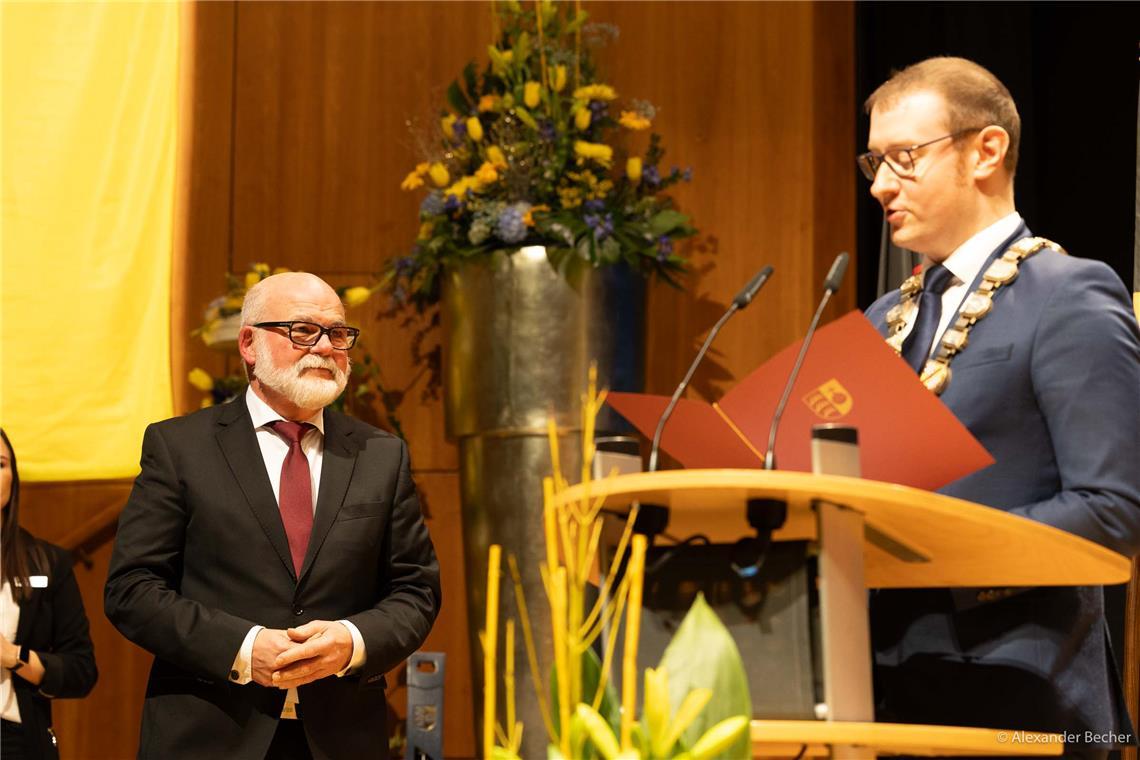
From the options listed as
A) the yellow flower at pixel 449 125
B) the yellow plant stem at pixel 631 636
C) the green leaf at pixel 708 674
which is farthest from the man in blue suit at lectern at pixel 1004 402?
the yellow flower at pixel 449 125

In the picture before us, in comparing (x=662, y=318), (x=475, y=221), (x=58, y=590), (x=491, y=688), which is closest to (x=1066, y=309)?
(x=491, y=688)

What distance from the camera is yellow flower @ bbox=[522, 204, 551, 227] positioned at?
375 cm

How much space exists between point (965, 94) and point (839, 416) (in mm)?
640

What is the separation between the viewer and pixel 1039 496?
1.71 meters

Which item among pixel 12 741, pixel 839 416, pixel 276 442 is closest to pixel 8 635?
pixel 12 741

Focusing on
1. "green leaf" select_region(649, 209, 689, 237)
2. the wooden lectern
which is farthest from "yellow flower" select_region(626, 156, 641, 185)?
the wooden lectern

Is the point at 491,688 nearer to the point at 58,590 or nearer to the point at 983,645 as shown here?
the point at 983,645

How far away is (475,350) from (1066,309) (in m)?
2.30

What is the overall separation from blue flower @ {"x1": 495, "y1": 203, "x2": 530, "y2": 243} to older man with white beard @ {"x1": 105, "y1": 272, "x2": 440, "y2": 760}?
117 cm

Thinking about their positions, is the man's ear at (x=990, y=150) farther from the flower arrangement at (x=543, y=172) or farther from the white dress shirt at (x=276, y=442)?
the flower arrangement at (x=543, y=172)

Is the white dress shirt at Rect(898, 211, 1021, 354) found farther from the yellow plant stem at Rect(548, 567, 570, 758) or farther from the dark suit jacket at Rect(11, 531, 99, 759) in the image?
the dark suit jacket at Rect(11, 531, 99, 759)

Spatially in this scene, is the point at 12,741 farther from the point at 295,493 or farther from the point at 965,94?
the point at 965,94

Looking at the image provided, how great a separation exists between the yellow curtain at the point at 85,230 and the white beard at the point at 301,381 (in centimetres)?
201

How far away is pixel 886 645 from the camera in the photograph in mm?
1742
